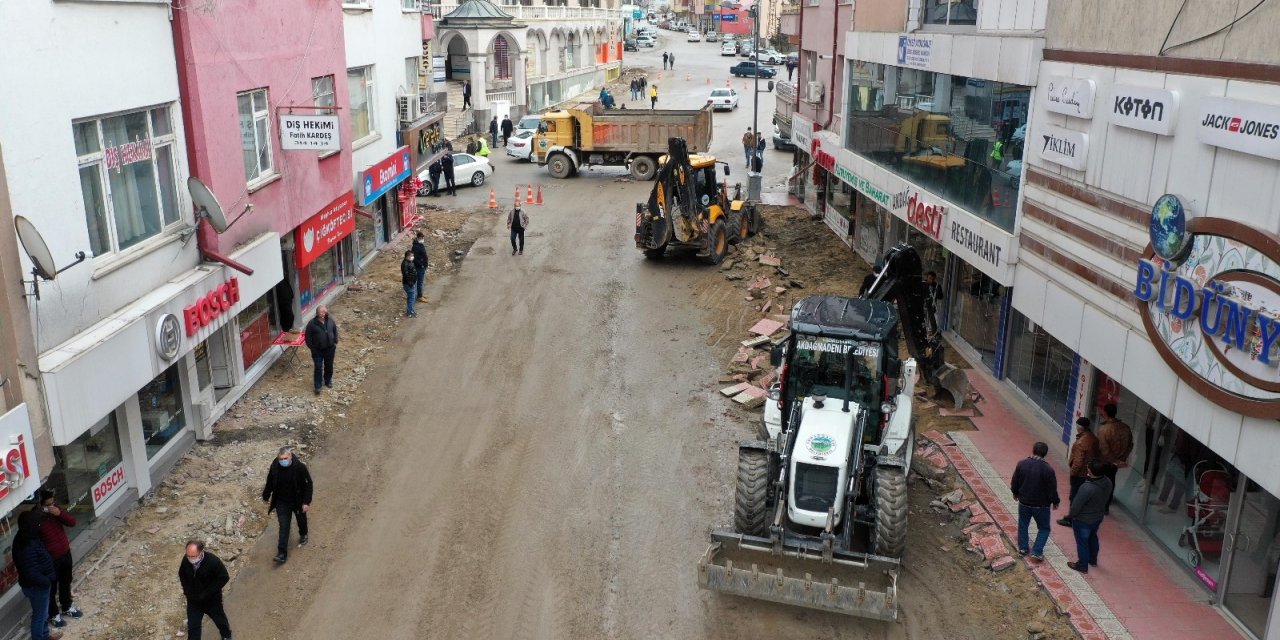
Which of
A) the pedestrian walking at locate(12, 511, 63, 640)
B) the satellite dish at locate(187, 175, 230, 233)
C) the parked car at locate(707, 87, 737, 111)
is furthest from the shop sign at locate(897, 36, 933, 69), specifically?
the parked car at locate(707, 87, 737, 111)

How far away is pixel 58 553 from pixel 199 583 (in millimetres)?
1810

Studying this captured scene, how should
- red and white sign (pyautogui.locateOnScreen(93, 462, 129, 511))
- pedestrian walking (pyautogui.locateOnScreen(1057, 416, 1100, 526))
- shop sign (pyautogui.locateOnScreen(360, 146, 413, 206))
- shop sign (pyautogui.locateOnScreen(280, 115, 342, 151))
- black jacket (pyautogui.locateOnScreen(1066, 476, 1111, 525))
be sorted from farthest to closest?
shop sign (pyautogui.locateOnScreen(360, 146, 413, 206)) < shop sign (pyautogui.locateOnScreen(280, 115, 342, 151)) < pedestrian walking (pyautogui.locateOnScreen(1057, 416, 1100, 526)) < red and white sign (pyautogui.locateOnScreen(93, 462, 129, 511)) < black jacket (pyautogui.locateOnScreen(1066, 476, 1111, 525))

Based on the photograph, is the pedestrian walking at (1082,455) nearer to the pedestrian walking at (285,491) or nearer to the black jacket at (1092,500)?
the black jacket at (1092,500)

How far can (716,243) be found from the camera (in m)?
25.5

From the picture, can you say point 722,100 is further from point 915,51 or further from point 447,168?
point 915,51

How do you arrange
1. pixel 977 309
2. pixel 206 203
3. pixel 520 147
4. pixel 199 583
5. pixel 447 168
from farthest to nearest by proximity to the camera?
pixel 520 147 → pixel 447 168 → pixel 977 309 → pixel 206 203 → pixel 199 583

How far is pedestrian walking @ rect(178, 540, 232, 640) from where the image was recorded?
9.41 m

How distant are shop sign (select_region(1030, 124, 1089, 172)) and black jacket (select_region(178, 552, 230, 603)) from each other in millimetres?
11232

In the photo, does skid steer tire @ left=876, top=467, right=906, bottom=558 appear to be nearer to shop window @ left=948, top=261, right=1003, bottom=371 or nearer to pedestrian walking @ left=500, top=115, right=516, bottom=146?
shop window @ left=948, top=261, right=1003, bottom=371

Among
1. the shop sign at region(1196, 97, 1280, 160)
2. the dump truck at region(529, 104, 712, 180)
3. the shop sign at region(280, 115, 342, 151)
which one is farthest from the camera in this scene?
the dump truck at region(529, 104, 712, 180)

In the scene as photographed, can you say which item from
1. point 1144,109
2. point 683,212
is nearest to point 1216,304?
point 1144,109

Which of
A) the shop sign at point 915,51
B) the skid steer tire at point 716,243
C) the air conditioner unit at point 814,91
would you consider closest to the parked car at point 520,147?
the air conditioner unit at point 814,91

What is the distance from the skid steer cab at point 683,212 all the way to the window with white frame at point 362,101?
7.28 meters

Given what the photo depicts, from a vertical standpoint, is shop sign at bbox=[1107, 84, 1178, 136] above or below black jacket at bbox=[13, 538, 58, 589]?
above
